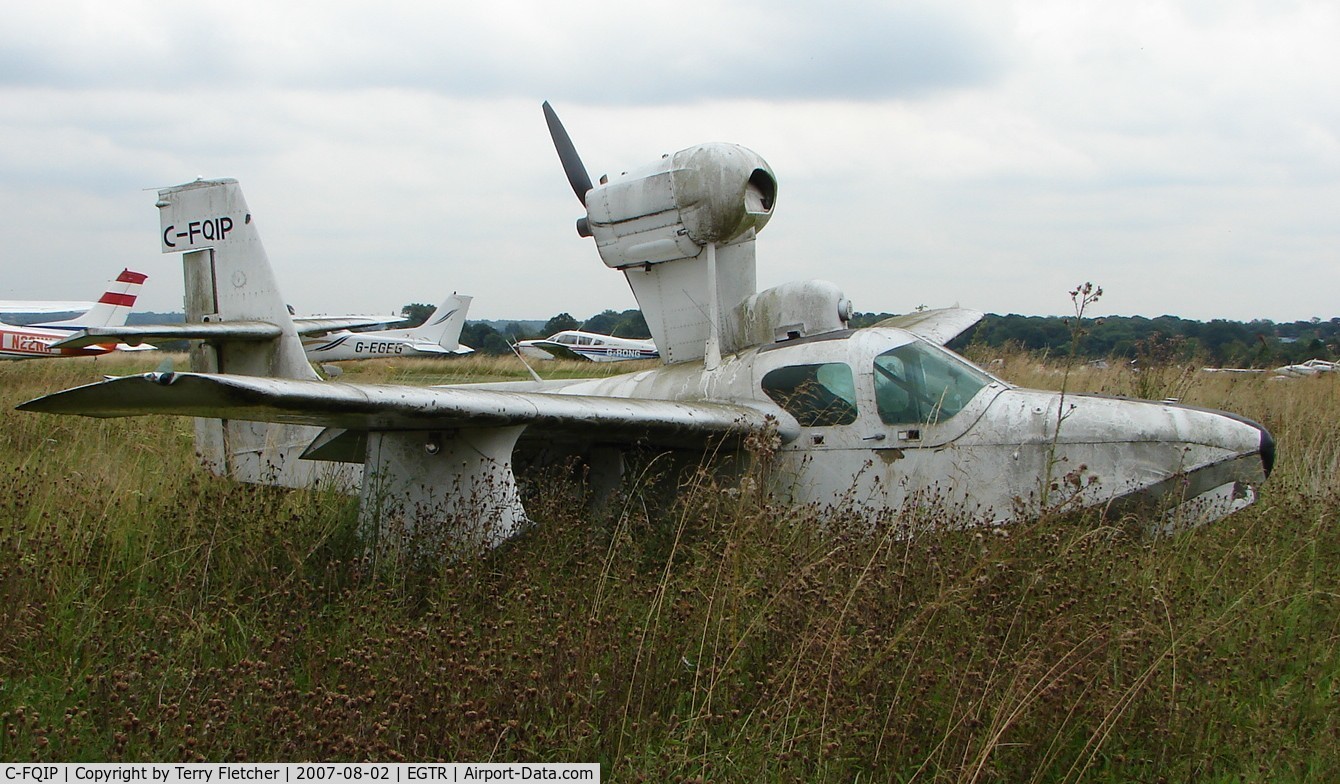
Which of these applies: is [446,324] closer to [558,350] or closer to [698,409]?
[558,350]

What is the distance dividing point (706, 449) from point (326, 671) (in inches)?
130

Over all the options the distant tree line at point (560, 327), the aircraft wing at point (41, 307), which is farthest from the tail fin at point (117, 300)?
the distant tree line at point (560, 327)

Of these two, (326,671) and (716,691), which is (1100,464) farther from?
(326,671)

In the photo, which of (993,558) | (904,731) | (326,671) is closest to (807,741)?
(904,731)

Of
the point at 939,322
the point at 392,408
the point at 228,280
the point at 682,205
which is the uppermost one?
the point at 682,205

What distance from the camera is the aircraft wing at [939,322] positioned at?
31.1 ft

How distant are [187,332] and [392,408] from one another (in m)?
2.86

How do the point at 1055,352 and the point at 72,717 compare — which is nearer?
the point at 72,717

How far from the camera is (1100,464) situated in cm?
670

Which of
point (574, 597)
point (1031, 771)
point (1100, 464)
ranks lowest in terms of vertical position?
point (1031, 771)

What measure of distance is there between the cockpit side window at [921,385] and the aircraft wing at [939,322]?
1701 mm

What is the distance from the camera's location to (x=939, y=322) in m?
9.93
